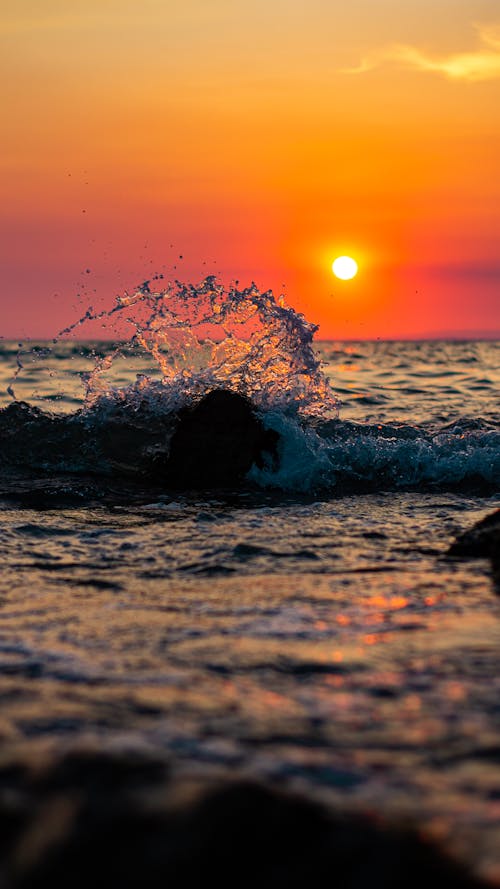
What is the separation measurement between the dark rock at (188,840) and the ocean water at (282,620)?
0.41 ft

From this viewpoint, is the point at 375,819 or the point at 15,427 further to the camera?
the point at 15,427

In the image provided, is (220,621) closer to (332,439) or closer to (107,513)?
(107,513)

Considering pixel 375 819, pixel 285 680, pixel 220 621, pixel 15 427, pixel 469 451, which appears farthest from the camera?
pixel 15 427

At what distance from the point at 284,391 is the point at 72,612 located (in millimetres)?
7035

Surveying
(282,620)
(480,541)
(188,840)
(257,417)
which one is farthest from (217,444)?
(188,840)

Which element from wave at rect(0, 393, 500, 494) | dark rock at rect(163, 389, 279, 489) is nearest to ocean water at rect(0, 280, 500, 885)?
wave at rect(0, 393, 500, 494)

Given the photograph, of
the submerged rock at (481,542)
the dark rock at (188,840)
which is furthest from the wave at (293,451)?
the dark rock at (188,840)

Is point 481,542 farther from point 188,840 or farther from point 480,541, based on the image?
point 188,840

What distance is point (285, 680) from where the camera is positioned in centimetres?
347

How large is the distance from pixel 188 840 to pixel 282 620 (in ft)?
6.79

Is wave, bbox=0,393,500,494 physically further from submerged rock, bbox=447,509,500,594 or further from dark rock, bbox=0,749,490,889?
dark rock, bbox=0,749,490,889

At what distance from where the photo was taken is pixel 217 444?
9.70 metres

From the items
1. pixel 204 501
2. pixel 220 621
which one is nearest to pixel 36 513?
pixel 204 501

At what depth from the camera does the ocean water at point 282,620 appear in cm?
278
